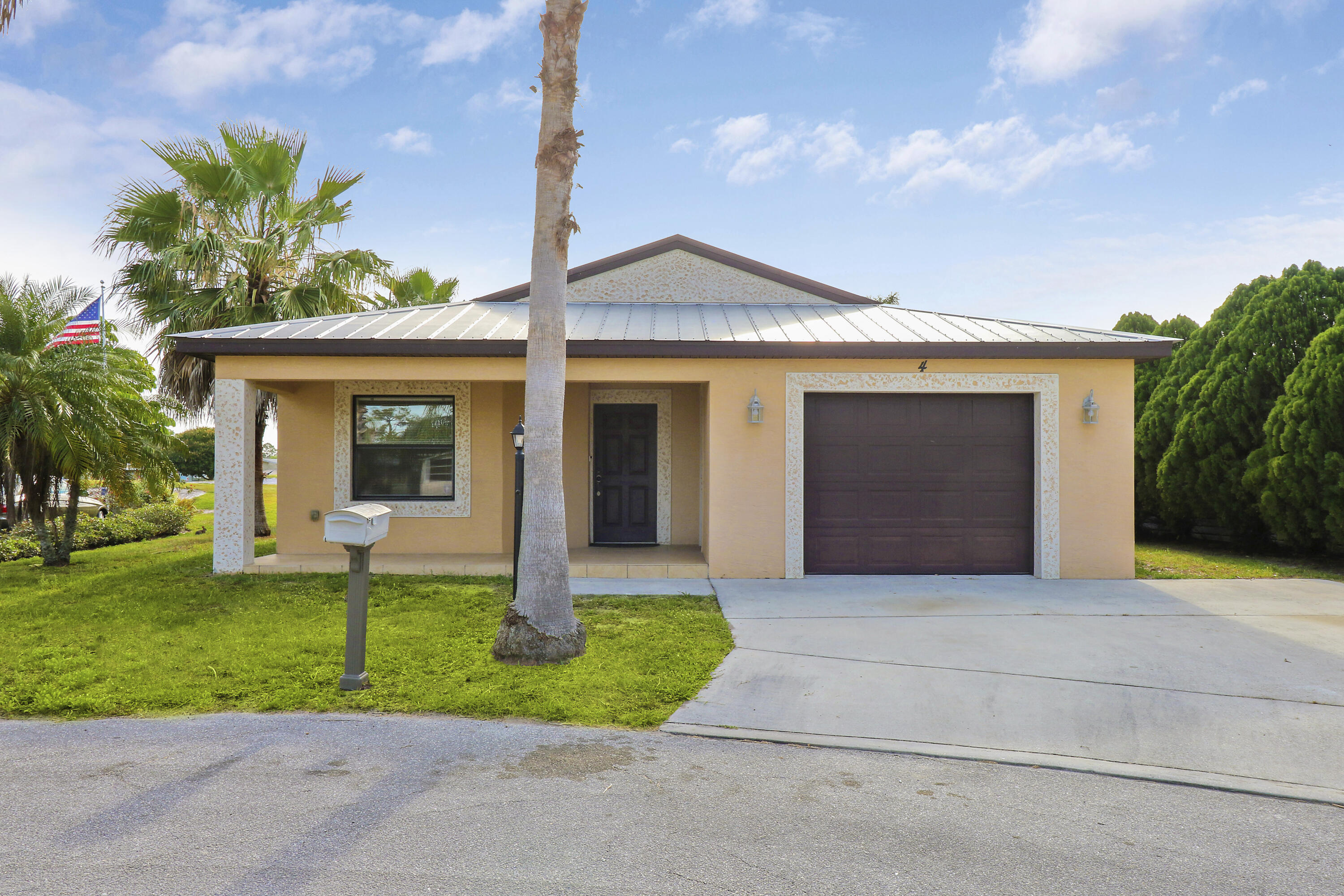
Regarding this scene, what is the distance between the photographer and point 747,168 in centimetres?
1295

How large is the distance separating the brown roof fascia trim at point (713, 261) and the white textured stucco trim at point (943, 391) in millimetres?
3516

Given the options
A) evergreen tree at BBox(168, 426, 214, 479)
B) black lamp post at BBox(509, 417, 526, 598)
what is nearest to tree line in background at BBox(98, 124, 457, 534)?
black lamp post at BBox(509, 417, 526, 598)

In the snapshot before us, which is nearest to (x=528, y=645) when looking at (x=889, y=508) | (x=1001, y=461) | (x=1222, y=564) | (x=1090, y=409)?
(x=889, y=508)

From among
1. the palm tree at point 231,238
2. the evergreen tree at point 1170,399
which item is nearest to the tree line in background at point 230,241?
the palm tree at point 231,238

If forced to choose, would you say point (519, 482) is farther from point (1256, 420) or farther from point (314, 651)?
point (1256, 420)

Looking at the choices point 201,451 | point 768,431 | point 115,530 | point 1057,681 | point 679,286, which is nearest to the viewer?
point 1057,681

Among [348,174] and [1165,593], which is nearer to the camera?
[1165,593]

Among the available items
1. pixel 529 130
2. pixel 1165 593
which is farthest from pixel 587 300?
pixel 1165 593

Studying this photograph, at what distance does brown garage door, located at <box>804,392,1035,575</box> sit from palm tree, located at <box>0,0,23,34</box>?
8299 millimetres

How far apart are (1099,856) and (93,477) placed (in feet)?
37.8

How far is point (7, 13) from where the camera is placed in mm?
6059

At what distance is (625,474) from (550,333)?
5.69 meters

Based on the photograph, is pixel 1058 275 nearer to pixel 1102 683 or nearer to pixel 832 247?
pixel 832 247

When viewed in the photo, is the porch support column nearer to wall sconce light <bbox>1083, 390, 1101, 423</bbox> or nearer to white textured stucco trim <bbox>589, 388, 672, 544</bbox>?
white textured stucco trim <bbox>589, 388, 672, 544</bbox>
